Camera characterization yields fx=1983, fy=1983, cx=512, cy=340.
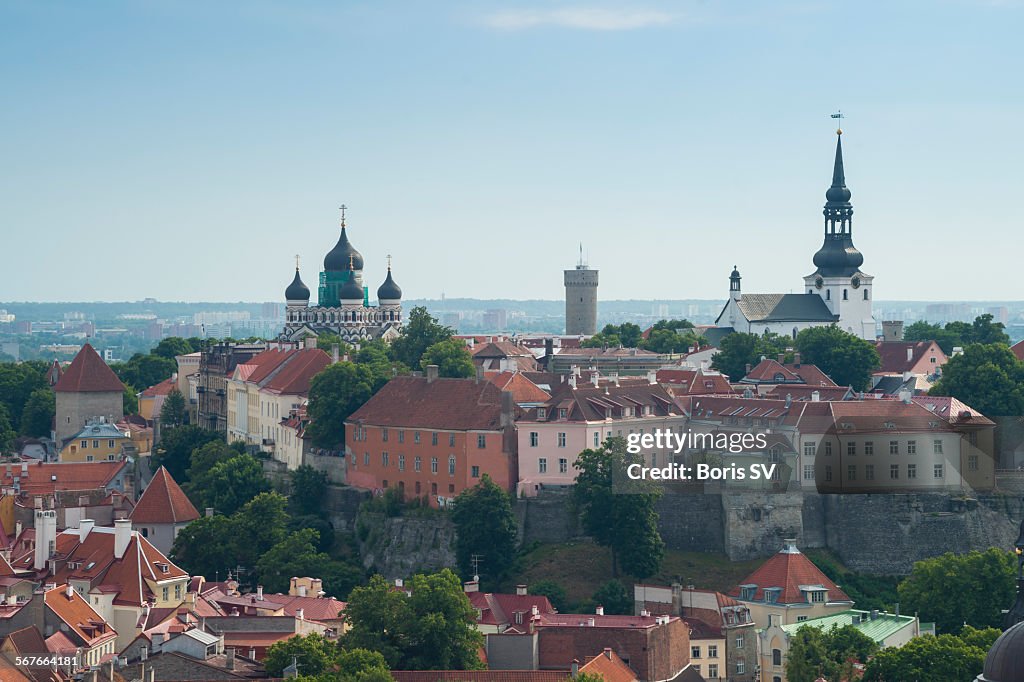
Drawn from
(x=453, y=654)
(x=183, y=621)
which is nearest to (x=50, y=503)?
(x=183, y=621)

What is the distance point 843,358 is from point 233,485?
115 feet

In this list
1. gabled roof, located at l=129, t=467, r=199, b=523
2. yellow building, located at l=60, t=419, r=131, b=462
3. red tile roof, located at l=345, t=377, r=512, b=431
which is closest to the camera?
red tile roof, located at l=345, t=377, r=512, b=431

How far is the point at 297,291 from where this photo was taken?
157000mm

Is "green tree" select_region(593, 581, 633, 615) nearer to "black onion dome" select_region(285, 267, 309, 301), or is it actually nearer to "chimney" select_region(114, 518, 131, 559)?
"chimney" select_region(114, 518, 131, 559)

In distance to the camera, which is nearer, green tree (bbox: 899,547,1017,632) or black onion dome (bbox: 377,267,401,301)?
green tree (bbox: 899,547,1017,632)

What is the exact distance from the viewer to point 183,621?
6669 centimetres

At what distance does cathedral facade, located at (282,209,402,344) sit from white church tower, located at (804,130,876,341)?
32564 mm

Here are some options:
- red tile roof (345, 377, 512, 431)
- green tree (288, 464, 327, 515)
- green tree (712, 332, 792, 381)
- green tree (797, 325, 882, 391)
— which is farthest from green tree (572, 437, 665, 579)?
green tree (712, 332, 792, 381)

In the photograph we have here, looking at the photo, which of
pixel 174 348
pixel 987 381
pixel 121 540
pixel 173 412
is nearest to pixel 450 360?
pixel 987 381

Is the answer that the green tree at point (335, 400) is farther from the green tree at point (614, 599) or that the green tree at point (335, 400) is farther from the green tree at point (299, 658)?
the green tree at point (299, 658)

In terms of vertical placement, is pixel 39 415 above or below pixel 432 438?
below

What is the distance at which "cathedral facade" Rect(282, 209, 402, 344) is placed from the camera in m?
152

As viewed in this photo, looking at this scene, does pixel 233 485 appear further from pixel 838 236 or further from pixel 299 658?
pixel 838 236

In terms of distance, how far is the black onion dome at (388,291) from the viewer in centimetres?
15750
